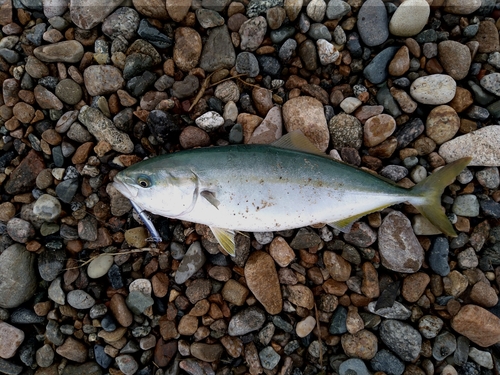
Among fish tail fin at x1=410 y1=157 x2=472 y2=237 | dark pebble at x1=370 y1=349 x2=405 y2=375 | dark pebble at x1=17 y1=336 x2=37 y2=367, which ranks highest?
fish tail fin at x1=410 y1=157 x2=472 y2=237

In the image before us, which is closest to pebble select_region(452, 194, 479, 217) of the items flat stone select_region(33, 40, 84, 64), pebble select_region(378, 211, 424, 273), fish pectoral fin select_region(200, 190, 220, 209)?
pebble select_region(378, 211, 424, 273)

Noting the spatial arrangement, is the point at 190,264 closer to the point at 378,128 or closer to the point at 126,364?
the point at 126,364

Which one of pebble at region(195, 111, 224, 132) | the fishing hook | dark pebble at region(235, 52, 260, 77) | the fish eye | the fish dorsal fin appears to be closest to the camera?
the fish eye

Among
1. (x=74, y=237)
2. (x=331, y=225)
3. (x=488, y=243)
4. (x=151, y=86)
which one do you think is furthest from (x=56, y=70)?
(x=488, y=243)

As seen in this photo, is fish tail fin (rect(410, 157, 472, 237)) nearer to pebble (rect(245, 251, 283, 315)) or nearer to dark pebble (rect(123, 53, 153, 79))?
pebble (rect(245, 251, 283, 315))

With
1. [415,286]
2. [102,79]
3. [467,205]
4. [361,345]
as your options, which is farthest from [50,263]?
[467,205]

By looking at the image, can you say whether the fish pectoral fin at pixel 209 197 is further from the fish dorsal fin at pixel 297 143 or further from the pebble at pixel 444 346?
the pebble at pixel 444 346

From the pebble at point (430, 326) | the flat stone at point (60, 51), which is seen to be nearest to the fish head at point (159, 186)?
the flat stone at point (60, 51)
